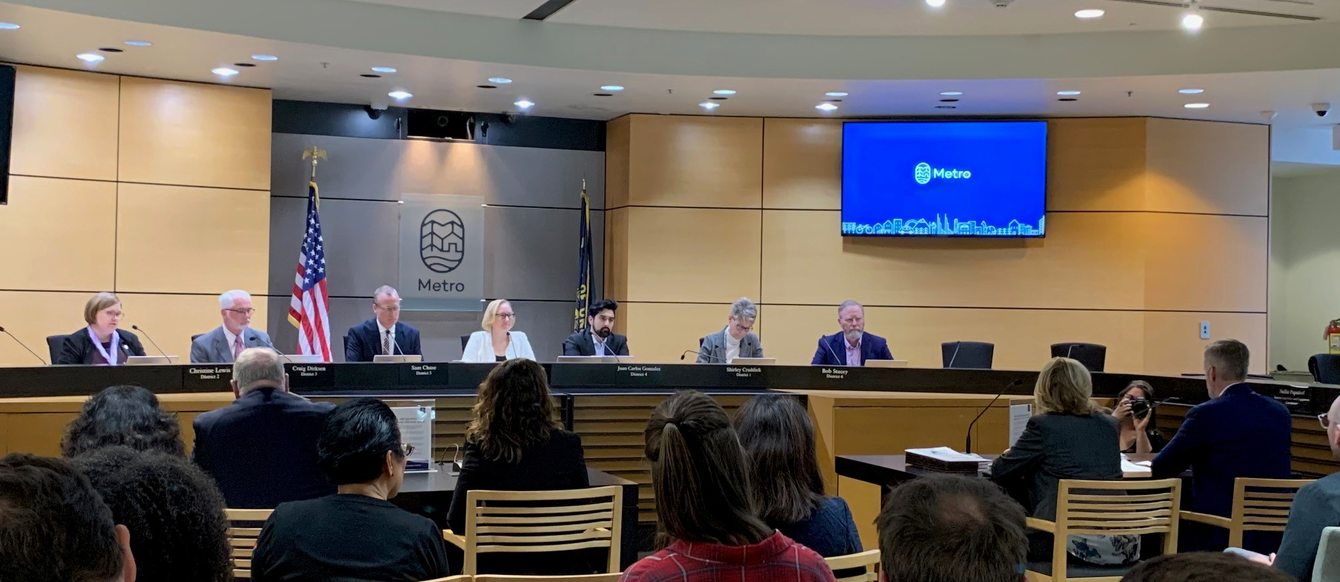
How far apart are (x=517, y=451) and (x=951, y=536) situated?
2.52 metres

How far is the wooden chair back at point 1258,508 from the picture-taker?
4359 millimetres

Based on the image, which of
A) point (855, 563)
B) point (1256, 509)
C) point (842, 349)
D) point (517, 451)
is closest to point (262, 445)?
point (517, 451)

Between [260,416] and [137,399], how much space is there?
64cm

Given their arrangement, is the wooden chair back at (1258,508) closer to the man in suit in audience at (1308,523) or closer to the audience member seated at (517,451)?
the man in suit in audience at (1308,523)

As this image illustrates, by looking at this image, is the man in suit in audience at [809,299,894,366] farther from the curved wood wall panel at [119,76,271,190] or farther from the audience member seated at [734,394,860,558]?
the audience member seated at [734,394,860,558]

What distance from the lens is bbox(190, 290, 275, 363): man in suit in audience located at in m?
7.60

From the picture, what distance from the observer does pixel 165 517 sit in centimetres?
147

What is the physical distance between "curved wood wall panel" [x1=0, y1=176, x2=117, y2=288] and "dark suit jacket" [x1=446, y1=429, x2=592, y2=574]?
557 cm

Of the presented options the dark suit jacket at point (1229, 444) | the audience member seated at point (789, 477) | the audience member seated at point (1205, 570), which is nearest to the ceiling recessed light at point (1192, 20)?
the dark suit jacket at point (1229, 444)

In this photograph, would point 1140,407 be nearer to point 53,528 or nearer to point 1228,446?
point 1228,446

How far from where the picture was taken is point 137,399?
3547 mm

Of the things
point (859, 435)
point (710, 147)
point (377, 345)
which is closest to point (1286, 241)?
point (710, 147)

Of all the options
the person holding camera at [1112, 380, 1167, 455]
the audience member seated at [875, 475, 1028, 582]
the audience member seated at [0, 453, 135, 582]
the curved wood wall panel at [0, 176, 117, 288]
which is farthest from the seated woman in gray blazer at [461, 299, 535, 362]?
the audience member seated at [0, 453, 135, 582]

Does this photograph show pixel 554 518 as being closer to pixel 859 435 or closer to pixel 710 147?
pixel 859 435
